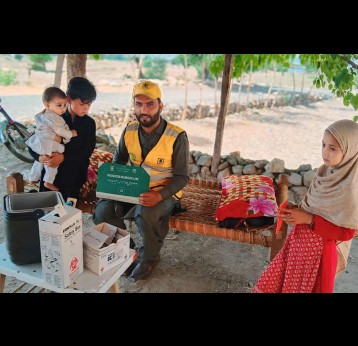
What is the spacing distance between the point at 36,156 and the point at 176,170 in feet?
4.11

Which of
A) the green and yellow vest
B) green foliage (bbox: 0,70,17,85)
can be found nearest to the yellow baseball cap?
the green and yellow vest

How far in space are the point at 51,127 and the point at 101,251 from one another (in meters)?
1.35

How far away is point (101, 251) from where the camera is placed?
2.38 m

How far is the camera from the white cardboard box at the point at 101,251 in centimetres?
240

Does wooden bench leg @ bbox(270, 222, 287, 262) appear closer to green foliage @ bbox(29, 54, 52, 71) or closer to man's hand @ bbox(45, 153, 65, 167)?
man's hand @ bbox(45, 153, 65, 167)

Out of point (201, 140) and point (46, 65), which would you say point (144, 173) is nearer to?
point (201, 140)

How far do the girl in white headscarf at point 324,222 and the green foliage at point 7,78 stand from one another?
16.6m

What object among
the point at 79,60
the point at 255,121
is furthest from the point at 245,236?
the point at 255,121

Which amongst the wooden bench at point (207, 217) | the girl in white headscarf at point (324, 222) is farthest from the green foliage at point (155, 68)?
the girl in white headscarf at point (324, 222)

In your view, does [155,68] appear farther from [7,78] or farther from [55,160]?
[55,160]

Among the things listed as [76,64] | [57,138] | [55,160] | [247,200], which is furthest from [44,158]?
[76,64]

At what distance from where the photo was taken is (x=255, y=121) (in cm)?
1402

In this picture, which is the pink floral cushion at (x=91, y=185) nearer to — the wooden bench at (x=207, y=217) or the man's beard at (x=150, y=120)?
the wooden bench at (x=207, y=217)

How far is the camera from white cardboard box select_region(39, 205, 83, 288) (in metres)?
2.15
